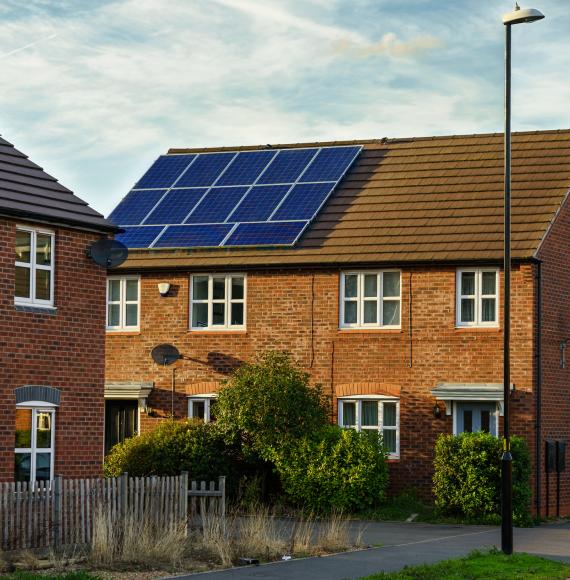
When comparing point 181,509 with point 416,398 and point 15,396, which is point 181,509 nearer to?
point 15,396

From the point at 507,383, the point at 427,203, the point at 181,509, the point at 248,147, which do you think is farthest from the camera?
the point at 248,147

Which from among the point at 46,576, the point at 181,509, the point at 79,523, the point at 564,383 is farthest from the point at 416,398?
the point at 46,576

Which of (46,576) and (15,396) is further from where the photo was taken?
(15,396)

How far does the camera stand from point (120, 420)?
33.2 metres

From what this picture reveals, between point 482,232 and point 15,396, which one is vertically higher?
point 482,232

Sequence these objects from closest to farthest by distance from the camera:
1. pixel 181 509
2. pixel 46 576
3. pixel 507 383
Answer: pixel 46 576 → pixel 507 383 → pixel 181 509

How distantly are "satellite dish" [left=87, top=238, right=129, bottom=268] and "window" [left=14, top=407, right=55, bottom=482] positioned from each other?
2860 millimetres

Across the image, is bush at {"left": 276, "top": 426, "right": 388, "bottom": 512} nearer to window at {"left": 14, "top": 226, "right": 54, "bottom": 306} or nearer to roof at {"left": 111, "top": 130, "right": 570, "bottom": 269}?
roof at {"left": 111, "top": 130, "right": 570, "bottom": 269}

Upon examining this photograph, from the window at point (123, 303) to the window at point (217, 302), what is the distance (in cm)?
157

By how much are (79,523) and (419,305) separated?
39.9 ft

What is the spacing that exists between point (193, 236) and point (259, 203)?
193cm

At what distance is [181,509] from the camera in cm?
2188

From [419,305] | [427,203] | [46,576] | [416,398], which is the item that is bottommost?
[46,576]

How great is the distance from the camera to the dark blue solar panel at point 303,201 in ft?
108
